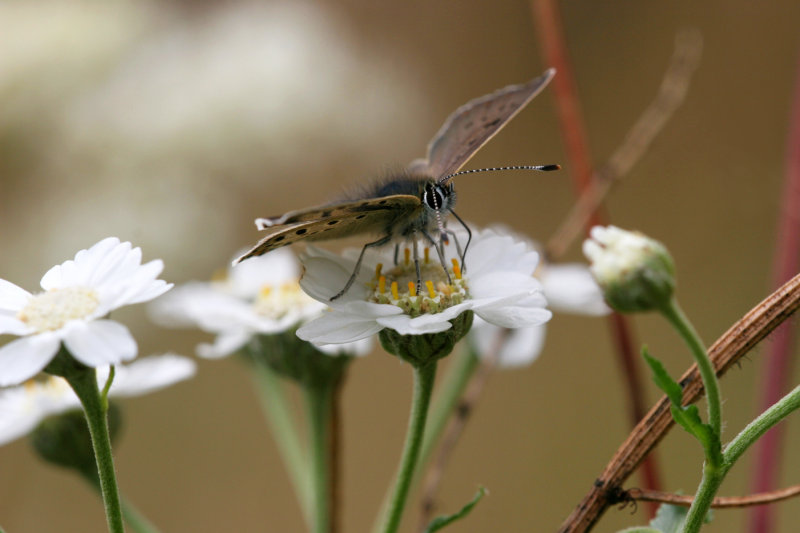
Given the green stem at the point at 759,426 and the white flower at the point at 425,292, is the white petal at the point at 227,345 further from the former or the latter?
the green stem at the point at 759,426

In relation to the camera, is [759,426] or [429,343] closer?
[759,426]

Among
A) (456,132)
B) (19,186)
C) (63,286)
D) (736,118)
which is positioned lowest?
(63,286)

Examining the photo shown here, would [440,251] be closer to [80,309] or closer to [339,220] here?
[339,220]

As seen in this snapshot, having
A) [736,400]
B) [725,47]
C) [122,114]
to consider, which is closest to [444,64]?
[725,47]

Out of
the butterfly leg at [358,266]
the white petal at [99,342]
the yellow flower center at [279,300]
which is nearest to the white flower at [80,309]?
the white petal at [99,342]

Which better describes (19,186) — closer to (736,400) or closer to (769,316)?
(769,316)

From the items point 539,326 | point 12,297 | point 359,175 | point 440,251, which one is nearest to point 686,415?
point 440,251
